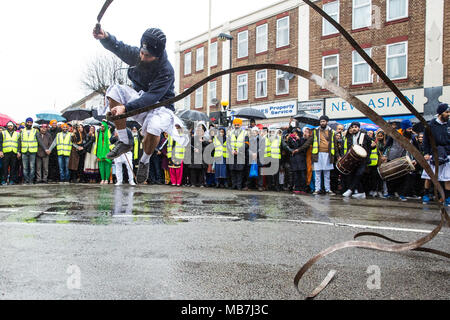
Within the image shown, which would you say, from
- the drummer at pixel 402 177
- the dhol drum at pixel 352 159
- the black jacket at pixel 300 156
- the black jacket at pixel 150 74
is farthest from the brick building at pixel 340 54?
the black jacket at pixel 150 74

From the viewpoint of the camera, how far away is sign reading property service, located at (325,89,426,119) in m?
20.5

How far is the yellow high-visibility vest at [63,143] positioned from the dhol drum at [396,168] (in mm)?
10493

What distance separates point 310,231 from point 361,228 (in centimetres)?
86

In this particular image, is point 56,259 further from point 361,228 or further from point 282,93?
point 282,93

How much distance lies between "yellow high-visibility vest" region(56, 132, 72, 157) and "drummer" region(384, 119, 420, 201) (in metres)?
10.6

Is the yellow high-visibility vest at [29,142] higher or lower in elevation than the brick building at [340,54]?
lower

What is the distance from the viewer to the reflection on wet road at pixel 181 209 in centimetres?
704

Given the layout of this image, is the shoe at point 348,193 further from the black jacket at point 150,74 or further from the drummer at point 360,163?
the black jacket at point 150,74

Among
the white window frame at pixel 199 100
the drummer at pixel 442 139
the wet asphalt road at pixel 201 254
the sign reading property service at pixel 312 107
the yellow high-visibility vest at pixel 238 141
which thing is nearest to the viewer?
the wet asphalt road at pixel 201 254

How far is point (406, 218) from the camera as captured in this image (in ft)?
24.8

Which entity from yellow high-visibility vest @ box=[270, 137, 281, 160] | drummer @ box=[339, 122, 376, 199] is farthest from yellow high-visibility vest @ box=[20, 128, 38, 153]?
drummer @ box=[339, 122, 376, 199]

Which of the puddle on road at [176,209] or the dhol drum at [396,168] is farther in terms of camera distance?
the dhol drum at [396,168]

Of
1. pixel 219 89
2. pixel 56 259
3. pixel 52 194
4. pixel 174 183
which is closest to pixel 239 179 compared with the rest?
pixel 174 183

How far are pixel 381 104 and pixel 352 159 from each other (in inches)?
457
